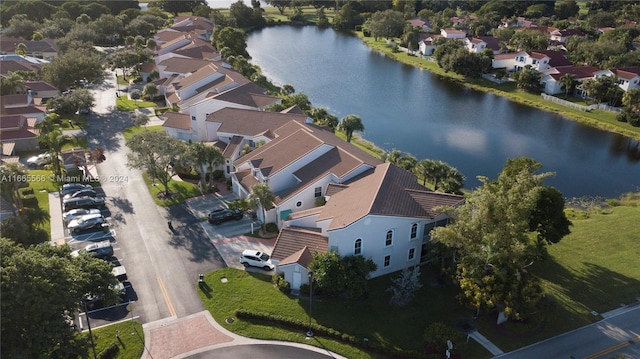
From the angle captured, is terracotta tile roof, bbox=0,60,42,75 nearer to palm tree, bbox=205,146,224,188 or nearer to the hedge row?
palm tree, bbox=205,146,224,188

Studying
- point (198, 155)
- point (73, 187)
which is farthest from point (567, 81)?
point (73, 187)

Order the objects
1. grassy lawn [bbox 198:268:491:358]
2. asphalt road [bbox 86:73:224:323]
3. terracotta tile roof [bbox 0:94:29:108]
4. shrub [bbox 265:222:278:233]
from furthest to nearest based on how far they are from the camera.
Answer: terracotta tile roof [bbox 0:94:29:108], shrub [bbox 265:222:278:233], asphalt road [bbox 86:73:224:323], grassy lawn [bbox 198:268:491:358]

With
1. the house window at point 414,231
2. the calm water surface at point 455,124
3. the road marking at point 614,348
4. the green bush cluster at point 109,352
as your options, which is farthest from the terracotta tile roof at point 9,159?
the road marking at point 614,348

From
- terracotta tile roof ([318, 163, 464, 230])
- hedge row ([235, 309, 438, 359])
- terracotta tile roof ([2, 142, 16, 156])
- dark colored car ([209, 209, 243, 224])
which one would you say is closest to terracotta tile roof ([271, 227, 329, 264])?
terracotta tile roof ([318, 163, 464, 230])

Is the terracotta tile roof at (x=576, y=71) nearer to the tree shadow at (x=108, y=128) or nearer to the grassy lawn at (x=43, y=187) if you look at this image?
the tree shadow at (x=108, y=128)

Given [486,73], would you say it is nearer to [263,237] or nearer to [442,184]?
[442,184]

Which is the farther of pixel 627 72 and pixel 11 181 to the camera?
pixel 627 72

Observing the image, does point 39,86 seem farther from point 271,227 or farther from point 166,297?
point 166,297
